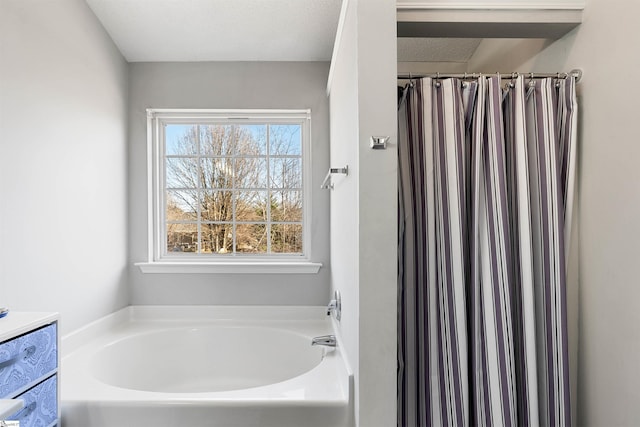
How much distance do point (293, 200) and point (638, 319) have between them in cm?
197

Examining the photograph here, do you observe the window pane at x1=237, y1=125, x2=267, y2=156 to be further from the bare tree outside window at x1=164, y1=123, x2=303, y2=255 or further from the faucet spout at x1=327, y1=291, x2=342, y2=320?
the faucet spout at x1=327, y1=291, x2=342, y2=320

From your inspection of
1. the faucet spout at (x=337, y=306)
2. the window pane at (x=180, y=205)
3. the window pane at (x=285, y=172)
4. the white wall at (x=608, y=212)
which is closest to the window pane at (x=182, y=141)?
the window pane at (x=180, y=205)

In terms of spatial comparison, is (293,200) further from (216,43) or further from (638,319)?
(638,319)

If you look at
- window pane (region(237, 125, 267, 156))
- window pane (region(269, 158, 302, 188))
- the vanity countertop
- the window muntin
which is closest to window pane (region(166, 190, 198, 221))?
the window muntin

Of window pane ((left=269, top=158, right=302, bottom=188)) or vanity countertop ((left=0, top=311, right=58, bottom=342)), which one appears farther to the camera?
window pane ((left=269, top=158, right=302, bottom=188))

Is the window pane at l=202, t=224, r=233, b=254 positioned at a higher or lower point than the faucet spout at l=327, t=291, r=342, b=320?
higher

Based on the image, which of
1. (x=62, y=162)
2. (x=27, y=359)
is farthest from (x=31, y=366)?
(x=62, y=162)

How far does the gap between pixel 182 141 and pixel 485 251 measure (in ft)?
7.01

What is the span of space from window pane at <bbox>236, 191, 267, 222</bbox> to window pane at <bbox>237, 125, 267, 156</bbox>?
0.93 feet

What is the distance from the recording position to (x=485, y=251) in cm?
138

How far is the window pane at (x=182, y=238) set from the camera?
107 inches

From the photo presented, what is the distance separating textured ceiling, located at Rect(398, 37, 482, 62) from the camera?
2.32 metres

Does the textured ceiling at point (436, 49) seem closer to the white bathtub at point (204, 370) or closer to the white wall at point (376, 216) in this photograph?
the white wall at point (376, 216)

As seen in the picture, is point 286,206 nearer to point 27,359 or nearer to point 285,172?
point 285,172
